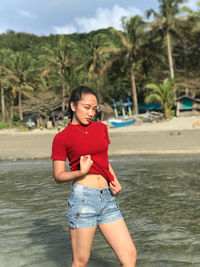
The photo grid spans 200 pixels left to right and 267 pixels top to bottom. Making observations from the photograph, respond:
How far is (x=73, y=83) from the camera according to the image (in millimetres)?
43844

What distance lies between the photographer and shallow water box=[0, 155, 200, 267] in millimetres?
3693

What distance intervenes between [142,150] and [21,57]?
3547 cm

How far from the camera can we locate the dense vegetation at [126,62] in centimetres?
3531

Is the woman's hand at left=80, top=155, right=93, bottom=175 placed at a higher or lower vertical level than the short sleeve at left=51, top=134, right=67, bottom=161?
lower

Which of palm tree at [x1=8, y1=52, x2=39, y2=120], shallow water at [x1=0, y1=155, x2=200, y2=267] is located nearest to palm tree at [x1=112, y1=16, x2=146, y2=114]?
palm tree at [x1=8, y1=52, x2=39, y2=120]

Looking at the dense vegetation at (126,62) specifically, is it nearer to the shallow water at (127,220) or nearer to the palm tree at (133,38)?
the palm tree at (133,38)

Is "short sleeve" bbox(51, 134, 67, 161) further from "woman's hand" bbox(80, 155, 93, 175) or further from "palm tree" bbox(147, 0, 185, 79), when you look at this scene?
"palm tree" bbox(147, 0, 185, 79)

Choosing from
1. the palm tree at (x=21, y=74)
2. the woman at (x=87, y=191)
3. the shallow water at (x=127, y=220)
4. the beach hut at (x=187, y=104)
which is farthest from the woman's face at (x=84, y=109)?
the palm tree at (x=21, y=74)

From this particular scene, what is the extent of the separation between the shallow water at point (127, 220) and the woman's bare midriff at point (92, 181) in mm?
1497

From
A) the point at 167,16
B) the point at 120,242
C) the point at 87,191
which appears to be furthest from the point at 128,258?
the point at 167,16

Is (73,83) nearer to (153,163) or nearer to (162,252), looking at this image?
(153,163)

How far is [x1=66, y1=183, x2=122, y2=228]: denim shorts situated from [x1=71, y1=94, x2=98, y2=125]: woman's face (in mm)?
495

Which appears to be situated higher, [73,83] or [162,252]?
[73,83]

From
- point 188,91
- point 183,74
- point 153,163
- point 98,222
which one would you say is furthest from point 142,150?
point 183,74
